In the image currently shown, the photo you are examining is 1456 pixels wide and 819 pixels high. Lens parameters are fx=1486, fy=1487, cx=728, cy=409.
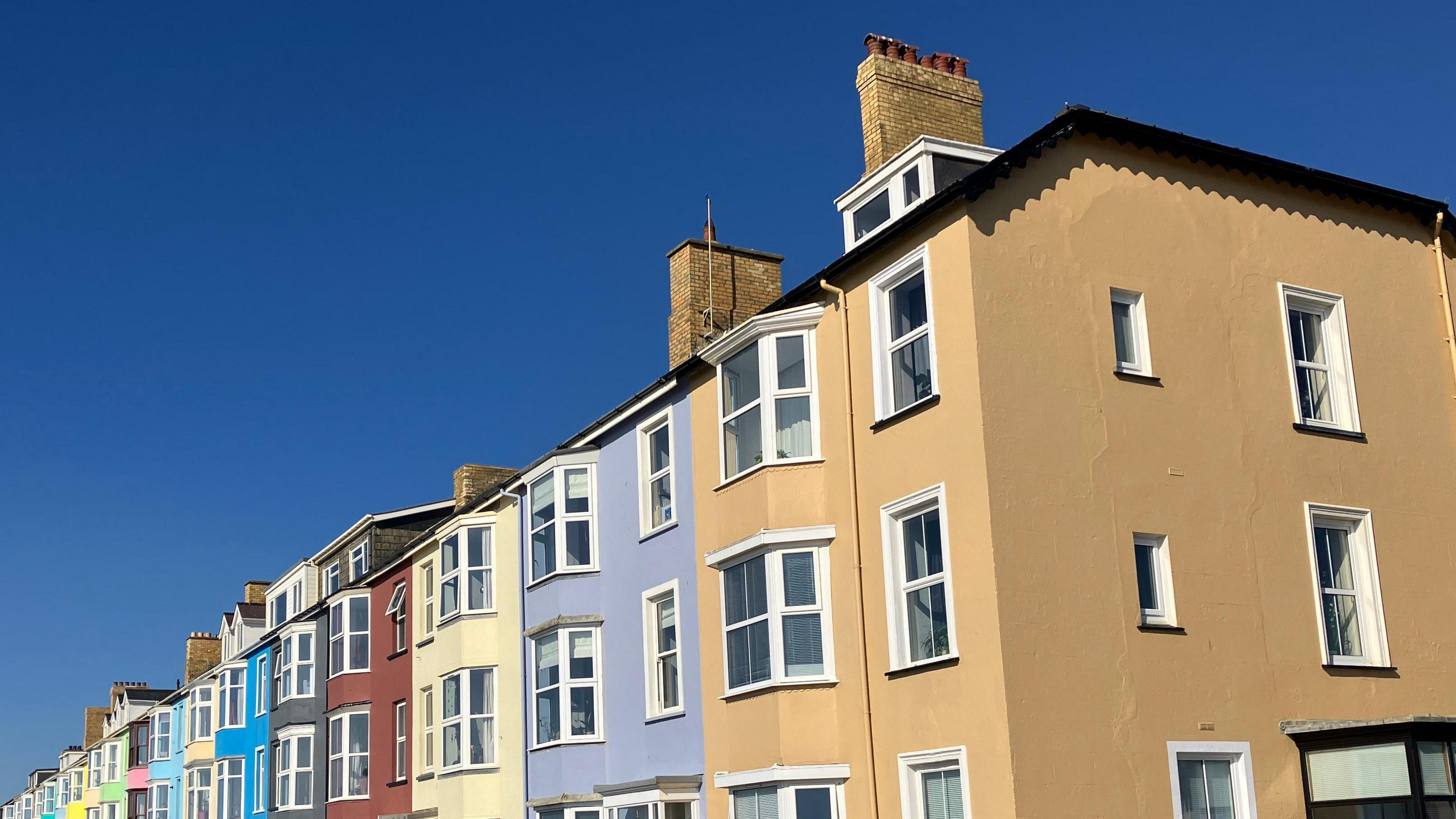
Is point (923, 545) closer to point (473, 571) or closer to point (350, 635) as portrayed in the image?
point (473, 571)

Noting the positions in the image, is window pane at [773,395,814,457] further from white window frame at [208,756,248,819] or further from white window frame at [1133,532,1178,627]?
white window frame at [208,756,248,819]

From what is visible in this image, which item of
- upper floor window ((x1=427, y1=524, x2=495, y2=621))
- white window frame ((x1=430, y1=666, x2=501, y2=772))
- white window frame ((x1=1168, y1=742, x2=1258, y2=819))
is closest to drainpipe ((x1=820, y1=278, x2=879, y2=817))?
white window frame ((x1=1168, y1=742, x2=1258, y2=819))

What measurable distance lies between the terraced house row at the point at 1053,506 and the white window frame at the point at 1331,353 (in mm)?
44

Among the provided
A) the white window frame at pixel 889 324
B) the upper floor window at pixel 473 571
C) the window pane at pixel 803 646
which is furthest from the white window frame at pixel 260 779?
the white window frame at pixel 889 324

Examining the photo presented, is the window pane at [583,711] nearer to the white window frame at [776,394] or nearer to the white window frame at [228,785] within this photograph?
the white window frame at [776,394]

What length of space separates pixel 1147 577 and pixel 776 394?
19.0 ft

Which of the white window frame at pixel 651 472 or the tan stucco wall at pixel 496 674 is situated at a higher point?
the white window frame at pixel 651 472

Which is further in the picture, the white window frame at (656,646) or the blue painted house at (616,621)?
the white window frame at (656,646)

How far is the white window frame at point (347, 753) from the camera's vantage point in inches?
Result: 1437

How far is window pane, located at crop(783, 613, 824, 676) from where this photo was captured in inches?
779

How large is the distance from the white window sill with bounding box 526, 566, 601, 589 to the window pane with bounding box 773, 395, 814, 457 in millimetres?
6755

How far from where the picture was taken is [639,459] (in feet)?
83.8

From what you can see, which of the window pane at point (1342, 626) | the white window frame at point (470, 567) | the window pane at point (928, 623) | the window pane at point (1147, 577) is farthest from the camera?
the white window frame at point (470, 567)

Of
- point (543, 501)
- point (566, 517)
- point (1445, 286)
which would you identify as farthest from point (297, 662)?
point (1445, 286)
